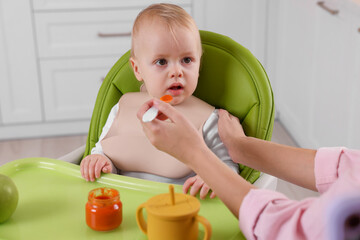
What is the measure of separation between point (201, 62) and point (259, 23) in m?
1.46

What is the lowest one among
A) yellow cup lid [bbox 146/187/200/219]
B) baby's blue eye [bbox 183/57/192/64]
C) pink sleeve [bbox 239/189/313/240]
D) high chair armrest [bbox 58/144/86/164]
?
high chair armrest [bbox 58/144/86/164]

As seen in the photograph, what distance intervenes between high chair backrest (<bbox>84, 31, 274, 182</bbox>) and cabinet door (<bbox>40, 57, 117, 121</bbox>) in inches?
50.8

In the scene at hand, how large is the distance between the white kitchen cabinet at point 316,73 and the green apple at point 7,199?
1.41m

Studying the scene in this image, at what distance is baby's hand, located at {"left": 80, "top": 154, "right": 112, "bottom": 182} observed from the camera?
4.21 feet

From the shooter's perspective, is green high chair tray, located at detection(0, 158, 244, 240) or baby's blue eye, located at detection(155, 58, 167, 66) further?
baby's blue eye, located at detection(155, 58, 167, 66)

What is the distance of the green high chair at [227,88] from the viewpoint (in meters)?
1.43

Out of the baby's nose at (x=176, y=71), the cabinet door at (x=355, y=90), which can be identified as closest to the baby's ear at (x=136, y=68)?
the baby's nose at (x=176, y=71)

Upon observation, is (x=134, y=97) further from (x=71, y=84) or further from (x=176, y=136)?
(x=71, y=84)

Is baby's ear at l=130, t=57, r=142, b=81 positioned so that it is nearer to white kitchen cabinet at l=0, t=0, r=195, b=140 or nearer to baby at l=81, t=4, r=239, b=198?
baby at l=81, t=4, r=239, b=198

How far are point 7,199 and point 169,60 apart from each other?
1.83 ft

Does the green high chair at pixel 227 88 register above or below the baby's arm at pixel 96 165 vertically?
above

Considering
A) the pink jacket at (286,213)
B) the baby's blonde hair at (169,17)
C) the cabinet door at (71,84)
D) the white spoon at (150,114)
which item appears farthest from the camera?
the cabinet door at (71,84)

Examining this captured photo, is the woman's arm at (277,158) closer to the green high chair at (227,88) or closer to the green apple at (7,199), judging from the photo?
the green high chair at (227,88)

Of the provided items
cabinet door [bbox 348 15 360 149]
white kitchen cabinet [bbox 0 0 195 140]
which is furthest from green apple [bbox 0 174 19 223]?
white kitchen cabinet [bbox 0 0 195 140]
